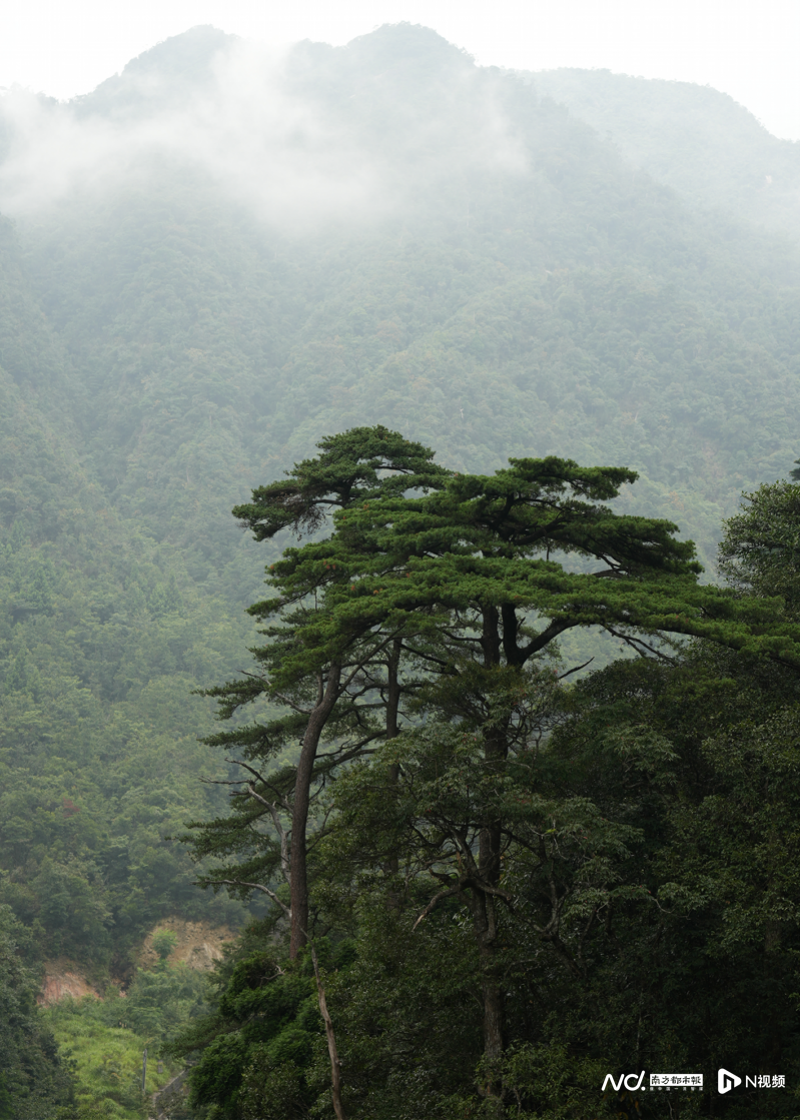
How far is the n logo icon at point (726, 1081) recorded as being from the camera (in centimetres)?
916

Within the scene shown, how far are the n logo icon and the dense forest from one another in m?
0.21

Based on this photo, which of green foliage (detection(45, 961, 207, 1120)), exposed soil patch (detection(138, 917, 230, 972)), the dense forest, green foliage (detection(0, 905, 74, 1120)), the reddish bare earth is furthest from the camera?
exposed soil patch (detection(138, 917, 230, 972))

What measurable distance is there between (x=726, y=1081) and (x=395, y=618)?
5.92 metres

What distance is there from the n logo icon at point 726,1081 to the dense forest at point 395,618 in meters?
0.21

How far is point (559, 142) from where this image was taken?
7052 inches

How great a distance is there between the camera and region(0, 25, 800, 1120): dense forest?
9719 millimetres

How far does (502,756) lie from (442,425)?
10252 cm

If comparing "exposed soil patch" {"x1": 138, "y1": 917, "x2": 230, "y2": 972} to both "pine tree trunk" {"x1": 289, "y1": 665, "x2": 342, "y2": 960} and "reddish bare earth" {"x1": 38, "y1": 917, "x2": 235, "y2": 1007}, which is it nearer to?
"reddish bare earth" {"x1": 38, "y1": 917, "x2": 235, "y2": 1007}

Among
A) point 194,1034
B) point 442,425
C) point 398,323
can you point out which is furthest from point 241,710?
point 398,323

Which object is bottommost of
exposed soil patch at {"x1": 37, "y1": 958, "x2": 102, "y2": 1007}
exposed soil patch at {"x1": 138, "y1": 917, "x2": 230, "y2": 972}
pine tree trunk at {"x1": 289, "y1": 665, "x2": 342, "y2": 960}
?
exposed soil patch at {"x1": 37, "y1": 958, "x2": 102, "y2": 1007}

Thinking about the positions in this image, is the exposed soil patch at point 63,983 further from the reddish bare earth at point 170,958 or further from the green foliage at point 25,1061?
the green foliage at point 25,1061

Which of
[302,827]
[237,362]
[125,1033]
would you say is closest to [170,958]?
[125,1033]

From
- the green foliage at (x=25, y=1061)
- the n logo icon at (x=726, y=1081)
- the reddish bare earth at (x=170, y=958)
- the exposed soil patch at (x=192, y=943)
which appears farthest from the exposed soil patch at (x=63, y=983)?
the n logo icon at (x=726, y=1081)

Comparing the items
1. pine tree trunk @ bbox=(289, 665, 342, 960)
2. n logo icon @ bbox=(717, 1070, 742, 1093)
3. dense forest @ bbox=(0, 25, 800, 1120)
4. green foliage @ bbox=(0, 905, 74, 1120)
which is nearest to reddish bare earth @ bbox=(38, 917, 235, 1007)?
dense forest @ bbox=(0, 25, 800, 1120)
